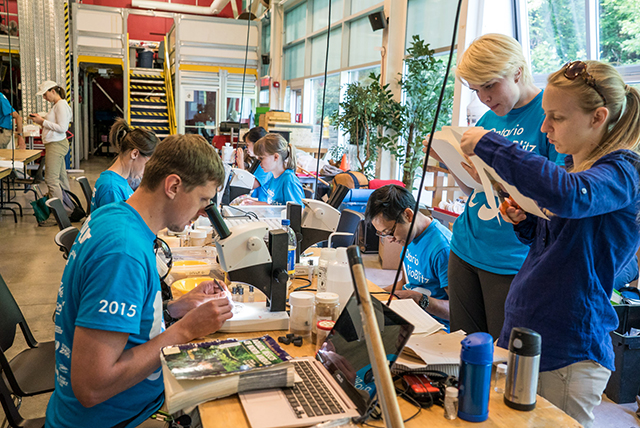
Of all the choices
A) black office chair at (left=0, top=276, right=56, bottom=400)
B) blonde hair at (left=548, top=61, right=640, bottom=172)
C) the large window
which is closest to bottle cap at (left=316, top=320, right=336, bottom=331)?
blonde hair at (left=548, top=61, right=640, bottom=172)

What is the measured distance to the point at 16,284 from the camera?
174 inches

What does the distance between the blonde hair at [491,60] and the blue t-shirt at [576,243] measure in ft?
1.89

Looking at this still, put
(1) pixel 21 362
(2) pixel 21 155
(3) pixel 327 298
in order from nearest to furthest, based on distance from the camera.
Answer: (3) pixel 327 298 → (1) pixel 21 362 → (2) pixel 21 155

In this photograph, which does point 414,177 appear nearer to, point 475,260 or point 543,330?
point 475,260

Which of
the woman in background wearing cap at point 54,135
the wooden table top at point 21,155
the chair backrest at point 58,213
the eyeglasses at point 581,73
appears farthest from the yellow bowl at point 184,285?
the woman in background wearing cap at point 54,135

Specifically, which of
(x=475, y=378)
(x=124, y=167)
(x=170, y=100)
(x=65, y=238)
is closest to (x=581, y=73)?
(x=475, y=378)

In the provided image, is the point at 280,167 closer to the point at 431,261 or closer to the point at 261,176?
the point at 261,176

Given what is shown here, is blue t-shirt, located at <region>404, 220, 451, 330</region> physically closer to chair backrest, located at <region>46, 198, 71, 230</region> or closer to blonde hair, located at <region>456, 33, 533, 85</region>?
blonde hair, located at <region>456, 33, 533, 85</region>

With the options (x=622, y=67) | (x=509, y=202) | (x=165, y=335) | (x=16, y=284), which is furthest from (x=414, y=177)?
(x=165, y=335)

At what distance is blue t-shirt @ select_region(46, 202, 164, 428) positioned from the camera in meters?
1.20

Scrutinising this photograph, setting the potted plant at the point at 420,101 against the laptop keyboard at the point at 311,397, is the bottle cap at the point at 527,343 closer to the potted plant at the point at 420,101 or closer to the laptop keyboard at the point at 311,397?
the laptop keyboard at the point at 311,397

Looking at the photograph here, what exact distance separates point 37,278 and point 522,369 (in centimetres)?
459

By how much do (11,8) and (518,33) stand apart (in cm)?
1366

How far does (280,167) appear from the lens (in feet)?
14.0
